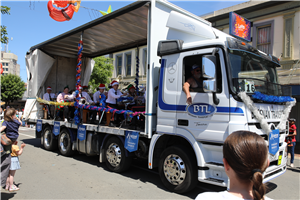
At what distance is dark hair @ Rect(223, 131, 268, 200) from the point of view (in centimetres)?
120

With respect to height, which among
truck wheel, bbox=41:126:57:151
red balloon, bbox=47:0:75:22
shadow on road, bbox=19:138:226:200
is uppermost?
red balloon, bbox=47:0:75:22

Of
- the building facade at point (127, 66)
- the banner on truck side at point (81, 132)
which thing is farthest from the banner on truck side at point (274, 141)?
the building facade at point (127, 66)

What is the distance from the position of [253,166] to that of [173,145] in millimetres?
3673

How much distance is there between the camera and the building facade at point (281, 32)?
11734mm

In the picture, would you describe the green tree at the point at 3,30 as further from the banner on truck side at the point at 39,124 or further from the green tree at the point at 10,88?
the green tree at the point at 10,88

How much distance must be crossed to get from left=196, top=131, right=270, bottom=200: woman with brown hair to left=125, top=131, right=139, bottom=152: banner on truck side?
4090 millimetres

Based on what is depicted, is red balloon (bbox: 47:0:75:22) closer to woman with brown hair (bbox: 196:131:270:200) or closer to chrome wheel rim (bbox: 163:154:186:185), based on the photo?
chrome wheel rim (bbox: 163:154:186:185)

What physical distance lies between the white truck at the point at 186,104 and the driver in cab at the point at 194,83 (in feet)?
0.23

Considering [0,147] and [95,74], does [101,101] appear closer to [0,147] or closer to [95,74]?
[0,147]

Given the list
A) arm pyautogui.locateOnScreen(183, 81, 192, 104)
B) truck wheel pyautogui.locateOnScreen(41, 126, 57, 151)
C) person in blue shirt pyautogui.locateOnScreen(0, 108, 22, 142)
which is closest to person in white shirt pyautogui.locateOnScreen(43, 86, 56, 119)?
truck wheel pyautogui.locateOnScreen(41, 126, 57, 151)

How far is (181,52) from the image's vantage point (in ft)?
15.8

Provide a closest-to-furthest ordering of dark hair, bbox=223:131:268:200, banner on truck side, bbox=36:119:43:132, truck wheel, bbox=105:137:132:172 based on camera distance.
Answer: dark hair, bbox=223:131:268:200 < truck wheel, bbox=105:137:132:172 < banner on truck side, bbox=36:119:43:132

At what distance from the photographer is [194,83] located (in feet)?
15.0

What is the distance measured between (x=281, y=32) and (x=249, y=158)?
531 inches
